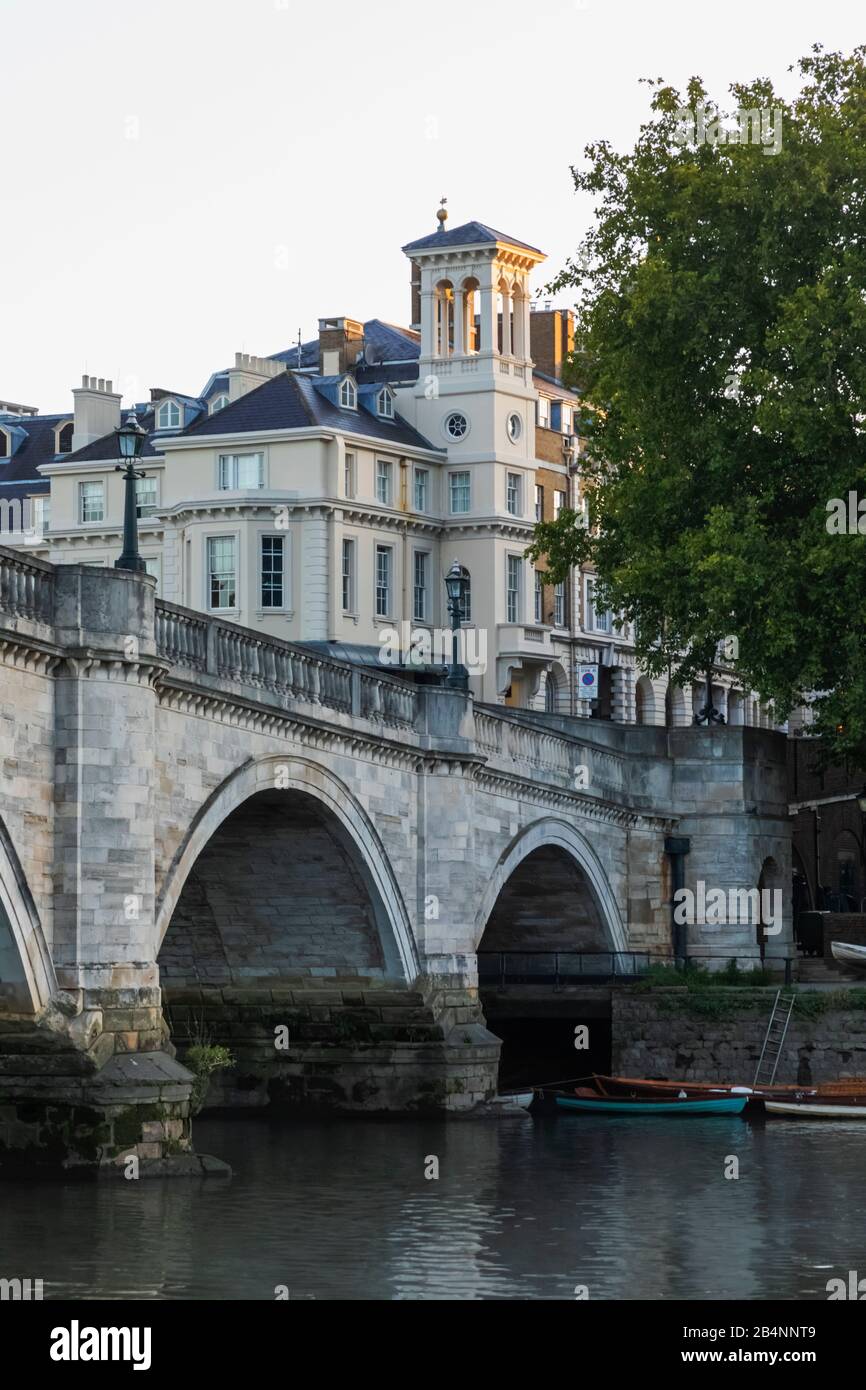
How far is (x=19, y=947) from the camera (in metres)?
28.8

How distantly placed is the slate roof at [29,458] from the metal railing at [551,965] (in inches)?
1525

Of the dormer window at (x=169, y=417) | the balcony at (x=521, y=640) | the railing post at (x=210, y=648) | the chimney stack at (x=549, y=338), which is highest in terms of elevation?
the chimney stack at (x=549, y=338)

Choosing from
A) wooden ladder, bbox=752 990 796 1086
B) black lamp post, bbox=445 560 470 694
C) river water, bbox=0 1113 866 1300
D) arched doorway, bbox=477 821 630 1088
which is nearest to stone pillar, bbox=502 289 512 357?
arched doorway, bbox=477 821 630 1088

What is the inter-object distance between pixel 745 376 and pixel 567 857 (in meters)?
8.99

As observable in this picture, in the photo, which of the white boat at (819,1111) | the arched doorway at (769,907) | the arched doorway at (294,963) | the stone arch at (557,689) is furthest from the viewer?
the stone arch at (557,689)

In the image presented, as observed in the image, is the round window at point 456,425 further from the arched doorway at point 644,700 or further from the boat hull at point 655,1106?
the boat hull at point 655,1106

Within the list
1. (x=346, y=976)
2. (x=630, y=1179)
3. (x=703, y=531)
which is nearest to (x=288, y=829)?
(x=346, y=976)

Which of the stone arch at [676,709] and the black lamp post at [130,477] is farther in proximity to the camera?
the stone arch at [676,709]

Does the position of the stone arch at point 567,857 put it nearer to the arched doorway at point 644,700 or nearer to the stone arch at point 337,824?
the stone arch at point 337,824

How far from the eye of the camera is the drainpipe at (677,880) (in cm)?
5012

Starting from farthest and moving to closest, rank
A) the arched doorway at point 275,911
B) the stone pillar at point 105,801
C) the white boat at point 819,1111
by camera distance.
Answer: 1. the white boat at point 819,1111
2. the arched doorway at point 275,911
3. the stone pillar at point 105,801

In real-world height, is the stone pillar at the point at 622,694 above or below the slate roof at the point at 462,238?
below

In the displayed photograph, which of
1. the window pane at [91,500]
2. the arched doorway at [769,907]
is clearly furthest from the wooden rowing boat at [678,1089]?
the window pane at [91,500]

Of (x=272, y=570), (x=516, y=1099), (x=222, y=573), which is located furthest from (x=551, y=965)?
(x=222, y=573)
